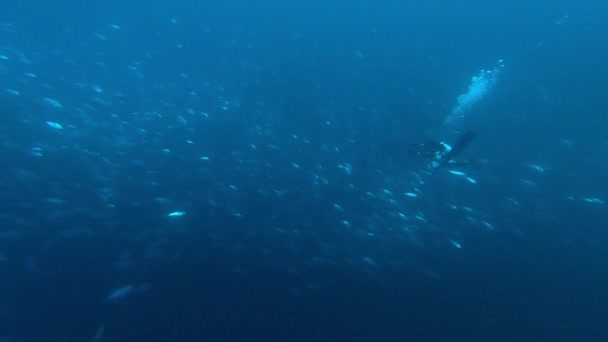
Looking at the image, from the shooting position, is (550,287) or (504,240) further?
(504,240)

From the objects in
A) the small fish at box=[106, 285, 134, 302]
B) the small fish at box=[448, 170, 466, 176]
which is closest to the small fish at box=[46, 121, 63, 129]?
the small fish at box=[106, 285, 134, 302]

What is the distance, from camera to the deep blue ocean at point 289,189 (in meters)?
9.84

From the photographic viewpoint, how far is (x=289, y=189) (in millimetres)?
13859

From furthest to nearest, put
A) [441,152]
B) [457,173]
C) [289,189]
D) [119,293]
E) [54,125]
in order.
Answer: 1. [441,152]
2. [457,173]
3. [54,125]
4. [289,189]
5. [119,293]

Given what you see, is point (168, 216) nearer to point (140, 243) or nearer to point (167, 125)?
point (140, 243)

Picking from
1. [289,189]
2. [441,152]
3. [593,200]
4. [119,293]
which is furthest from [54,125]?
[593,200]

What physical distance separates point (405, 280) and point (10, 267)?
8.90 metres

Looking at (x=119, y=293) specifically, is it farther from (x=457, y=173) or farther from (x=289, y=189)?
(x=457, y=173)

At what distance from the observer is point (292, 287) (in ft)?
34.9

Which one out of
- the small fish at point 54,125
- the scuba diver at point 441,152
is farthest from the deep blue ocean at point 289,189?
the scuba diver at point 441,152

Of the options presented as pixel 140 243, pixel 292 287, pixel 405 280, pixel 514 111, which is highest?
pixel 514 111

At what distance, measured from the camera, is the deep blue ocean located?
388 inches

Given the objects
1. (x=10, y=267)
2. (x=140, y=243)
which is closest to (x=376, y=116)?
(x=140, y=243)

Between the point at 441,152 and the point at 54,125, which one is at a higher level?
the point at 441,152
